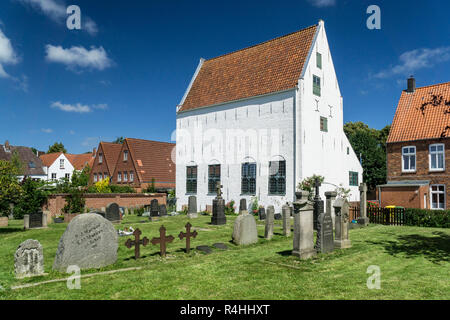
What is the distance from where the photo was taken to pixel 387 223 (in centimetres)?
1878

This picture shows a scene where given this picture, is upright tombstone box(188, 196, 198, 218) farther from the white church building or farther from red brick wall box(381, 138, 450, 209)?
red brick wall box(381, 138, 450, 209)

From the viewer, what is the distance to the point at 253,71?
88.8ft

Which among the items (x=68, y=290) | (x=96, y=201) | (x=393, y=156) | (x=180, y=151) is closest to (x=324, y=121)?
(x=393, y=156)

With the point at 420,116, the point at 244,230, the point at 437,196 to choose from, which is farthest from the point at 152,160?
the point at 244,230

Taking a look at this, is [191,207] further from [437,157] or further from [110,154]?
[110,154]

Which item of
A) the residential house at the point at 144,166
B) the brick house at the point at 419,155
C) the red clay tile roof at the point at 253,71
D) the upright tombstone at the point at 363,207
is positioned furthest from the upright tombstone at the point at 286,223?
the residential house at the point at 144,166

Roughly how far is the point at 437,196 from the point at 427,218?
9854 millimetres

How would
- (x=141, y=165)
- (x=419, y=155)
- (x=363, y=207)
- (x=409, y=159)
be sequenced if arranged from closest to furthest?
(x=363, y=207), (x=419, y=155), (x=409, y=159), (x=141, y=165)

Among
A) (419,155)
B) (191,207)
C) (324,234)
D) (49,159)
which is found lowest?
(191,207)

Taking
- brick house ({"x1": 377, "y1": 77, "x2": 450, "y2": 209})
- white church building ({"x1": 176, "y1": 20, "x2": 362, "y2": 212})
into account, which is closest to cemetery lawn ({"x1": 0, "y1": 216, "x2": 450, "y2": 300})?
white church building ({"x1": 176, "y1": 20, "x2": 362, "y2": 212})
